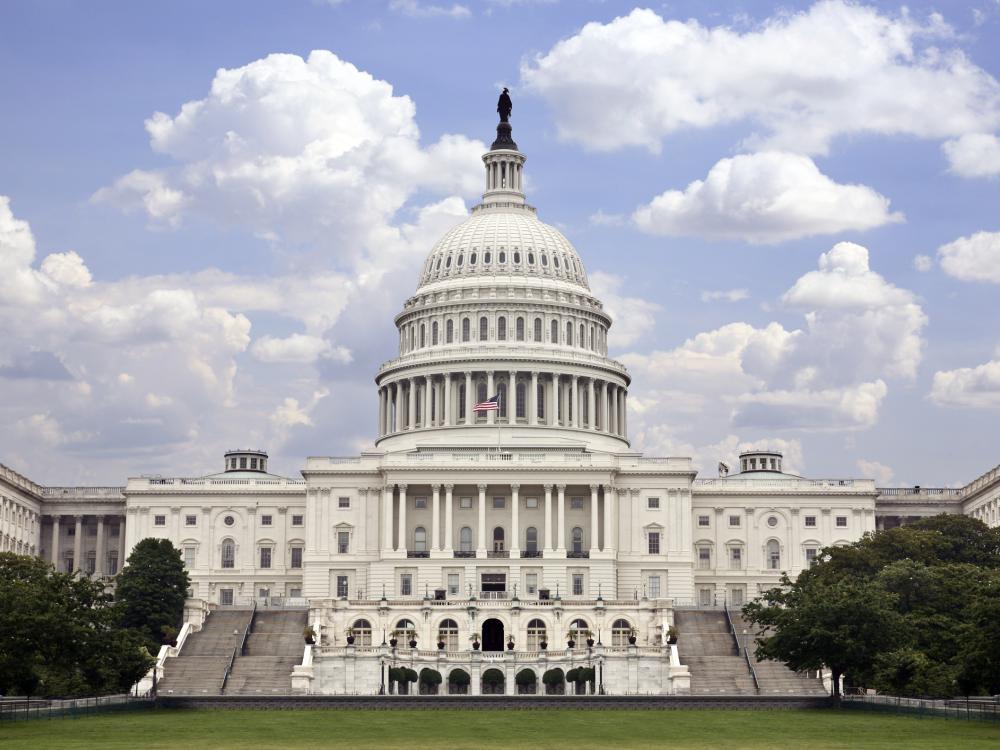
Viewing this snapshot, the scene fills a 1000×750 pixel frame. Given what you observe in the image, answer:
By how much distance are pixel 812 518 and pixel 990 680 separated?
260 ft

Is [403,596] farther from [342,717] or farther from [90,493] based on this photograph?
[342,717]

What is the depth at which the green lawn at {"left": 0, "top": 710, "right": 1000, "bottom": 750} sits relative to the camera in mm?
80125

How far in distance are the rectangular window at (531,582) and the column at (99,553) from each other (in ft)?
158

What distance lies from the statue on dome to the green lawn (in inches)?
3998

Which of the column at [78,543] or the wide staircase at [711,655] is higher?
the column at [78,543]

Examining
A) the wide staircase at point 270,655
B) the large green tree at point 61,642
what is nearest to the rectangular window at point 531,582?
the wide staircase at point 270,655

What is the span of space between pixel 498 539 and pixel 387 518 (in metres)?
9.56

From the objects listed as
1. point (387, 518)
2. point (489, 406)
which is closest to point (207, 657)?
point (387, 518)

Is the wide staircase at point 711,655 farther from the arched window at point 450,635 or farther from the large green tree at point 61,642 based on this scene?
the large green tree at point 61,642

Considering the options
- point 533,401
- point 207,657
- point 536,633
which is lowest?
point 207,657

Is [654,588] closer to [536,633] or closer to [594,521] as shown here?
[594,521]

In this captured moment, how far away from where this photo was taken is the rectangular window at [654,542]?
547 ft

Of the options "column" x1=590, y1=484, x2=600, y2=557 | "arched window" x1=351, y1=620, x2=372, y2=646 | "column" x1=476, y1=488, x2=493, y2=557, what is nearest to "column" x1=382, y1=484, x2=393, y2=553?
"column" x1=476, y1=488, x2=493, y2=557

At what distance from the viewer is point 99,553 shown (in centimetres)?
18900
